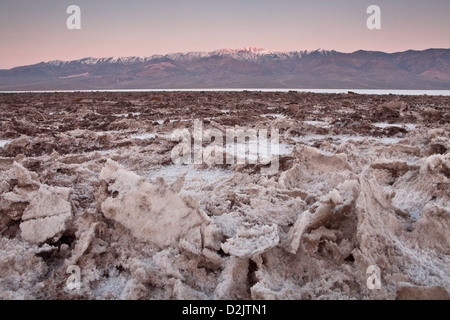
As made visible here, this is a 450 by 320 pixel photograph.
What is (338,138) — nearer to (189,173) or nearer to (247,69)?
(189,173)

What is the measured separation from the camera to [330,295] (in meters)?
1.66

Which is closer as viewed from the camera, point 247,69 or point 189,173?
point 189,173

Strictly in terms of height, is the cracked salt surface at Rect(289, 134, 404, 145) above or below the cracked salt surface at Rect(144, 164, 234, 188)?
above

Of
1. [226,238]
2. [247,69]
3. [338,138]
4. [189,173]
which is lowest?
[226,238]

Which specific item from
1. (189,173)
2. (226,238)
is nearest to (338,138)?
(189,173)

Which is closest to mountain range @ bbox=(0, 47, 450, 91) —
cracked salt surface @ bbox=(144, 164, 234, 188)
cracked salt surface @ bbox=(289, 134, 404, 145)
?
cracked salt surface @ bbox=(289, 134, 404, 145)

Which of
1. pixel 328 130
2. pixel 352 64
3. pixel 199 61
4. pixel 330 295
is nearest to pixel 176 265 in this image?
pixel 330 295

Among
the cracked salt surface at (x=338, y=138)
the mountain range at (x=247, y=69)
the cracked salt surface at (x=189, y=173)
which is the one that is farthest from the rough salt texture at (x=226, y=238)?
the mountain range at (x=247, y=69)

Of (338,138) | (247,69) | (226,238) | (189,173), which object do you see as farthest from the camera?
(247,69)

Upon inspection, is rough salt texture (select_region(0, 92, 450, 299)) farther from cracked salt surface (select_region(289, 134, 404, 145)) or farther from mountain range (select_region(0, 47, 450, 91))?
mountain range (select_region(0, 47, 450, 91))

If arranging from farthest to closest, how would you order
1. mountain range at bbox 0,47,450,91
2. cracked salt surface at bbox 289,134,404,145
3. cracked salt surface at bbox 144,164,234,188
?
mountain range at bbox 0,47,450,91, cracked salt surface at bbox 289,134,404,145, cracked salt surface at bbox 144,164,234,188

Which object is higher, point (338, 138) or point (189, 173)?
point (338, 138)

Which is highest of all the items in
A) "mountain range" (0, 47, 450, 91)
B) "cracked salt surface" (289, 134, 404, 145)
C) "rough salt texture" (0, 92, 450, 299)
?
"mountain range" (0, 47, 450, 91)
